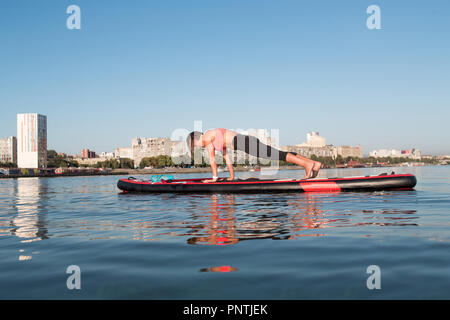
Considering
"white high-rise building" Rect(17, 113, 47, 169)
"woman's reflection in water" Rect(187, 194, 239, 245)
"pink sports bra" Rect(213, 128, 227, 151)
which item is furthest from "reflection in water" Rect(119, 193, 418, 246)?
"white high-rise building" Rect(17, 113, 47, 169)

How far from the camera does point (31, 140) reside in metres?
180

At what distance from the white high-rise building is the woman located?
180 metres

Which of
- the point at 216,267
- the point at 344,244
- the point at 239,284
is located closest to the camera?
the point at 239,284

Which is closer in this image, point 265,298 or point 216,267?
point 265,298

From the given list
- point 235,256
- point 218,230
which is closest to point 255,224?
point 218,230

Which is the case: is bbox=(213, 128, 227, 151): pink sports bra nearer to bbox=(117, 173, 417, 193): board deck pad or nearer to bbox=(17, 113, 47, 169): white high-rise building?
bbox=(117, 173, 417, 193): board deck pad

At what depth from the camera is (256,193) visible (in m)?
17.2

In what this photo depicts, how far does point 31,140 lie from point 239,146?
189281 mm

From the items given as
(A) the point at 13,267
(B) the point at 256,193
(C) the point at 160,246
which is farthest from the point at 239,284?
(B) the point at 256,193

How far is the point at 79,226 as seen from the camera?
30.0ft

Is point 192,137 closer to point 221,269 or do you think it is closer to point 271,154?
point 271,154
